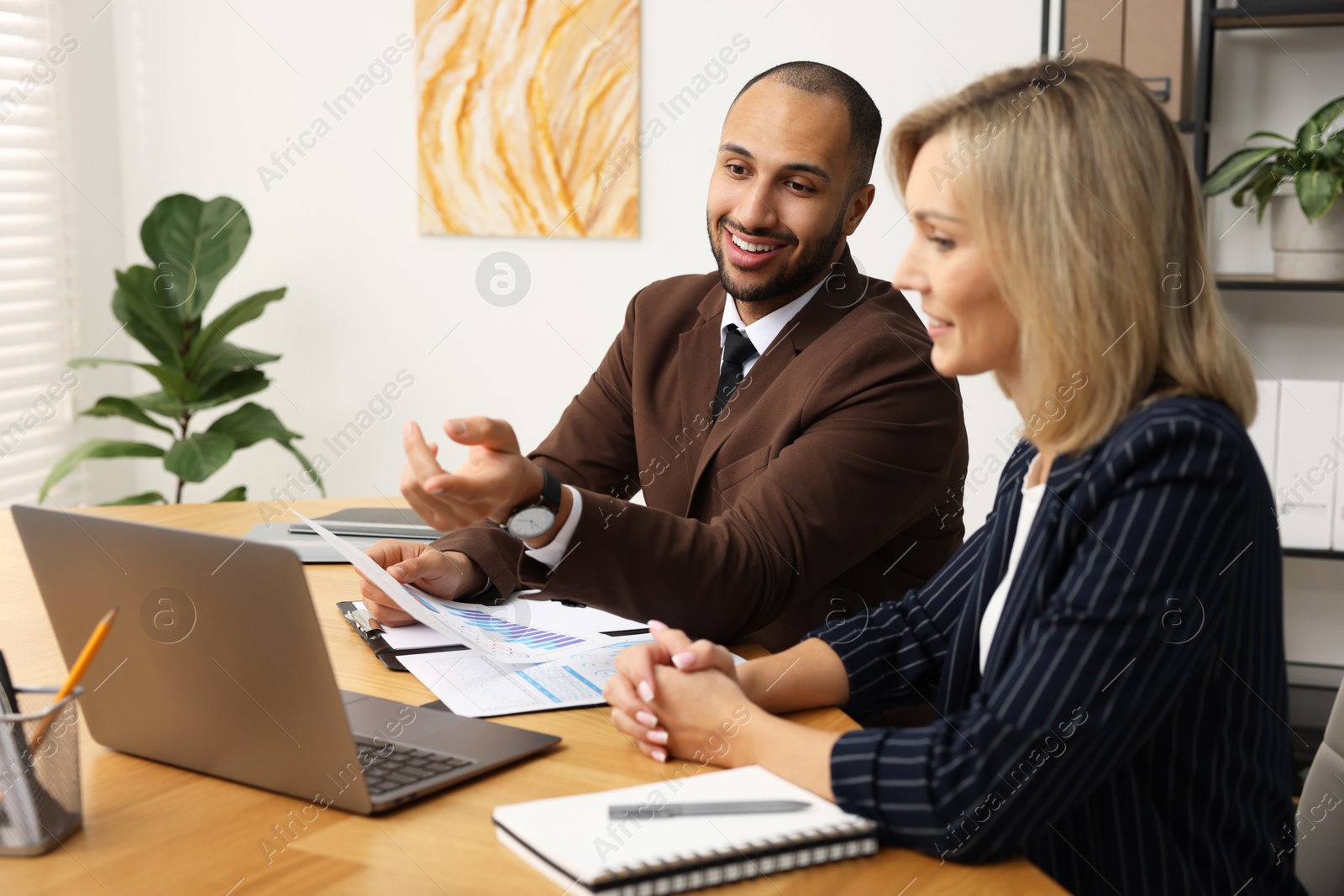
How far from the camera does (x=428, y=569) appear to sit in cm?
149

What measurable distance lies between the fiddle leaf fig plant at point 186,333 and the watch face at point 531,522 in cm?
203

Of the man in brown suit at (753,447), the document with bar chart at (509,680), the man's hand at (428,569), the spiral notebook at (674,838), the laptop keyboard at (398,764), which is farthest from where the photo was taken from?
the man's hand at (428,569)

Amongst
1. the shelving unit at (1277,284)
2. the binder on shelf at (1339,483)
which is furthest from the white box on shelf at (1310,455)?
the shelving unit at (1277,284)

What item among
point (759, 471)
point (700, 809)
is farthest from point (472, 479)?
point (759, 471)

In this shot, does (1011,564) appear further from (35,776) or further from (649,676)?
(35,776)

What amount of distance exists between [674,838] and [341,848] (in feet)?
0.80

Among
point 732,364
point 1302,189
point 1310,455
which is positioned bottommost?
point 1310,455

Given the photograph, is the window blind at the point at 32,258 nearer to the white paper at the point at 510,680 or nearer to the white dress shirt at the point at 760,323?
the white dress shirt at the point at 760,323

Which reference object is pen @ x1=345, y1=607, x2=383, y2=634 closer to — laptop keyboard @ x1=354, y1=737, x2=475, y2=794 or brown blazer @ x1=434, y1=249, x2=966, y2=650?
brown blazer @ x1=434, y1=249, x2=966, y2=650

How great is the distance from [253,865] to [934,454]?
1.07 meters

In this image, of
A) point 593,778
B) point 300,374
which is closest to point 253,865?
point 593,778

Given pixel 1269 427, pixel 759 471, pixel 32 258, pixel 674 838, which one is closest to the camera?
pixel 674 838

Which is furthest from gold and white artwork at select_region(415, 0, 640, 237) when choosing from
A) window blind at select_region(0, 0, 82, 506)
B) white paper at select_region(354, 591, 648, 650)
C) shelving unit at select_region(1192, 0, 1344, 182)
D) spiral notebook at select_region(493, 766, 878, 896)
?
spiral notebook at select_region(493, 766, 878, 896)

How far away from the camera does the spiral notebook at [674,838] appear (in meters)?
0.80
